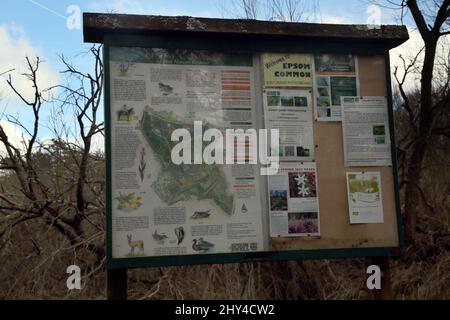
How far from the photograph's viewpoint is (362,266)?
5.94m

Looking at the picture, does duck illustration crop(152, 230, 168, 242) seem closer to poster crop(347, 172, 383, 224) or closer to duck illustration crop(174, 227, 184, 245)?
duck illustration crop(174, 227, 184, 245)

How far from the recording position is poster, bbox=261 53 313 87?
3959 mm

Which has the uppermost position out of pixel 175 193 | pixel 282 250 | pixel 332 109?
pixel 332 109

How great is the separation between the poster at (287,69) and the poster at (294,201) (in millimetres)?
645

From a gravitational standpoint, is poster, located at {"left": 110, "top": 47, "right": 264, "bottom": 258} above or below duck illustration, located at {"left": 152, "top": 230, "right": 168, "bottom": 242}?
above

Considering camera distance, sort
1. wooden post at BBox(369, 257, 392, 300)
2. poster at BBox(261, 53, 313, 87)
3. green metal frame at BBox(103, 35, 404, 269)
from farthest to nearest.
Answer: wooden post at BBox(369, 257, 392, 300)
poster at BBox(261, 53, 313, 87)
green metal frame at BBox(103, 35, 404, 269)

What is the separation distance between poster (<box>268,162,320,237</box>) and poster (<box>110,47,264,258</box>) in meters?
0.13

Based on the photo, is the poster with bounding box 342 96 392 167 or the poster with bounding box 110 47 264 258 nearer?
the poster with bounding box 110 47 264 258

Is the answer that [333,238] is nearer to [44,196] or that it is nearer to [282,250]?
[282,250]

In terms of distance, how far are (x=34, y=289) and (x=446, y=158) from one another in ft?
19.7

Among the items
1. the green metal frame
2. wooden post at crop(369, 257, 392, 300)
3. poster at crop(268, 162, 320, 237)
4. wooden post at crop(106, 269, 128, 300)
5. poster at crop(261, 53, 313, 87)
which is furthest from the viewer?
wooden post at crop(369, 257, 392, 300)

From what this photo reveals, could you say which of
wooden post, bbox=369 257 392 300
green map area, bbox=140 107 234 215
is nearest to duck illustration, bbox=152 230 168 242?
green map area, bbox=140 107 234 215

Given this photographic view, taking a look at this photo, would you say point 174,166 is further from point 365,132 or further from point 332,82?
point 365,132
